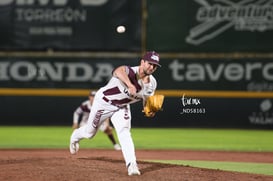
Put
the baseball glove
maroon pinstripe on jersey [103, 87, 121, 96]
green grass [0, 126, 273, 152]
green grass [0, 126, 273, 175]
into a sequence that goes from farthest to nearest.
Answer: green grass [0, 126, 273, 152], green grass [0, 126, 273, 175], maroon pinstripe on jersey [103, 87, 121, 96], the baseball glove

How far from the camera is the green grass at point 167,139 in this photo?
525 inches

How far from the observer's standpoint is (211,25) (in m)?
17.2

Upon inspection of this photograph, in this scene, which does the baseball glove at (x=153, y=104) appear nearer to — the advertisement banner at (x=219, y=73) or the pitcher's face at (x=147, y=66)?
the pitcher's face at (x=147, y=66)

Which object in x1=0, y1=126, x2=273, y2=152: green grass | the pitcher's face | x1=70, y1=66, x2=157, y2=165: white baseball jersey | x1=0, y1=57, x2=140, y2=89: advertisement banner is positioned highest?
the pitcher's face

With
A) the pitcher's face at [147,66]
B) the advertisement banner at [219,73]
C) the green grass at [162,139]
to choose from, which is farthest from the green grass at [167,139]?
the pitcher's face at [147,66]

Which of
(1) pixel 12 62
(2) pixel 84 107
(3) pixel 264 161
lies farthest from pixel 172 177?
(1) pixel 12 62

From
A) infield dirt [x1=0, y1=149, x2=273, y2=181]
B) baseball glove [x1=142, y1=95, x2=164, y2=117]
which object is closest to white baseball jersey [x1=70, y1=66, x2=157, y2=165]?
baseball glove [x1=142, y1=95, x2=164, y2=117]

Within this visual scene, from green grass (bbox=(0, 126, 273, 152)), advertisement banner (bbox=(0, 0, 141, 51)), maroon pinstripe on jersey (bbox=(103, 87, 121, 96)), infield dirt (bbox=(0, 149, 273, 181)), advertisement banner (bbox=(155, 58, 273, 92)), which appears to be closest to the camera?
infield dirt (bbox=(0, 149, 273, 181))

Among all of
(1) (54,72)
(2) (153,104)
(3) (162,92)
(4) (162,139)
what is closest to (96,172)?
(2) (153,104)

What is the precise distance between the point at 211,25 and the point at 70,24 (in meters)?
3.84

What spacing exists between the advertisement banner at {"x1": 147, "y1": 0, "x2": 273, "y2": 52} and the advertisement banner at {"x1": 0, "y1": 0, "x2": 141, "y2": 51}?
575mm

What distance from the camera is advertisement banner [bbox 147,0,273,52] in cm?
1706

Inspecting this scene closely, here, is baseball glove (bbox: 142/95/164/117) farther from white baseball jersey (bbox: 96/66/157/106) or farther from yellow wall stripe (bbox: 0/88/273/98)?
yellow wall stripe (bbox: 0/88/273/98)

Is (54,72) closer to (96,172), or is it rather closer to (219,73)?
(219,73)
